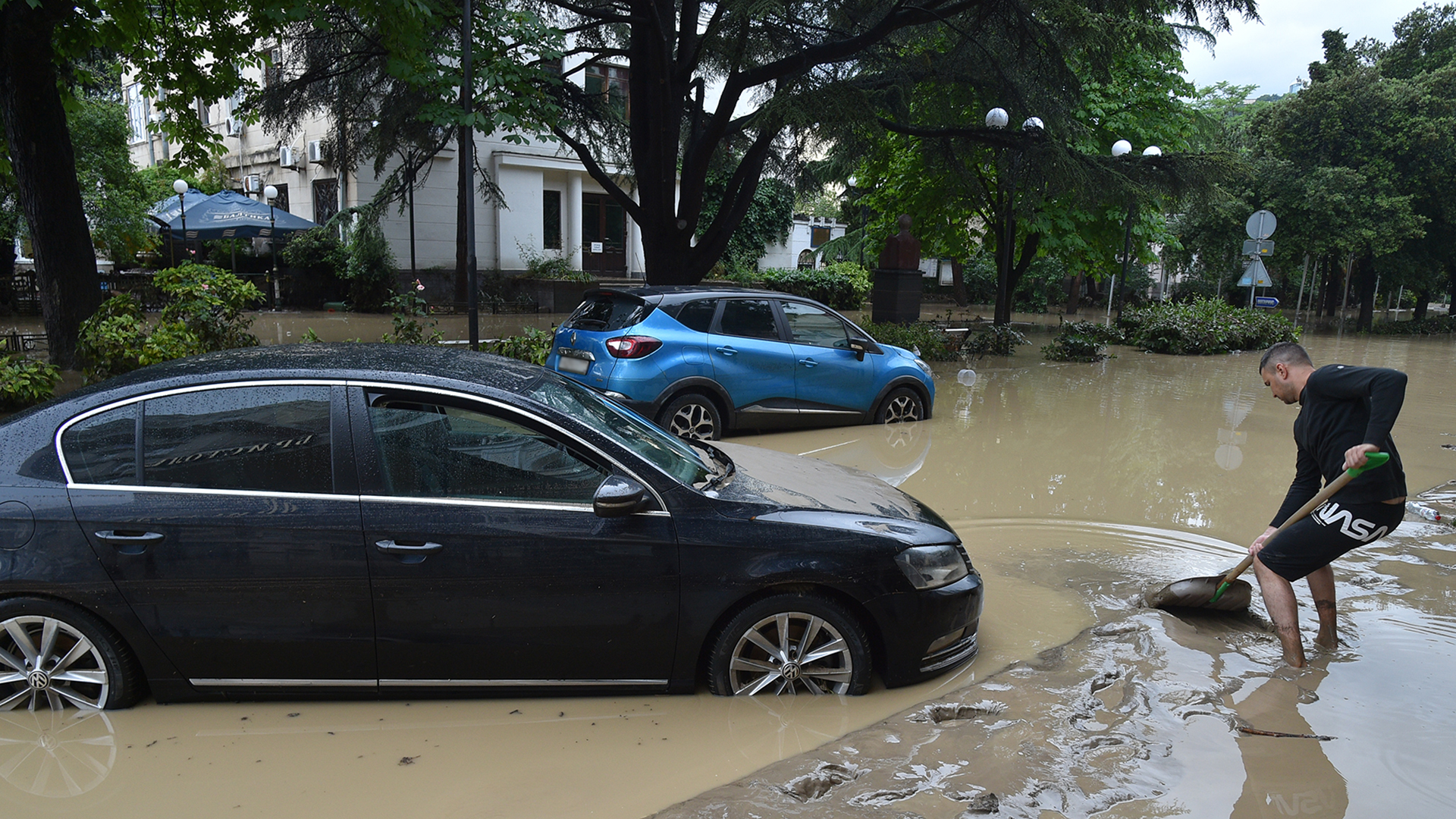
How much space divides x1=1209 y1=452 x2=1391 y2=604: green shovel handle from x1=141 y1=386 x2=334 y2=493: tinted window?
448 cm

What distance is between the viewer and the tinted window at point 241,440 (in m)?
3.46

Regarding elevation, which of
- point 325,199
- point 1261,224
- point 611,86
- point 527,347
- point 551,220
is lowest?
point 527,347

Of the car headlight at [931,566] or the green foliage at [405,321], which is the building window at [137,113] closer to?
the green foliage at [405,321]

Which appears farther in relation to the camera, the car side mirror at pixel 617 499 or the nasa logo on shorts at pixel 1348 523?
the nasa logo on shorts at pixel 1348 523

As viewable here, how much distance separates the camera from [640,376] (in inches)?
324

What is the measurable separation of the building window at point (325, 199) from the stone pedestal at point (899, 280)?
54.8 feet

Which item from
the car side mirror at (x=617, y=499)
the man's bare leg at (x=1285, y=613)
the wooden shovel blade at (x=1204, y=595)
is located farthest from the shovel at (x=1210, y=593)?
the car side mirror at (x=617, y=499)

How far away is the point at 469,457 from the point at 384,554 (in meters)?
0.49

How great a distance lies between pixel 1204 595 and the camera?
16.1 feet

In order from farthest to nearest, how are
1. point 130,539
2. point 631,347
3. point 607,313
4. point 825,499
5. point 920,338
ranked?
point 920,338 < point 607,313 < point 631,347 < point 825,499 < point 130,539

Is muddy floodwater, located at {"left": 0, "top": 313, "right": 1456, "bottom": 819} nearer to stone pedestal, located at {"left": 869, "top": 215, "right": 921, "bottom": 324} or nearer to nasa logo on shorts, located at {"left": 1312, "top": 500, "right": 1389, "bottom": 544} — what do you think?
nasa logo on shorts, located at {"left": 1312, "top": 500, "right": 1389, "bottom": 544}

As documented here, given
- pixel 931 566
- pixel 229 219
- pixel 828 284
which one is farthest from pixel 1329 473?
pixel 828 284

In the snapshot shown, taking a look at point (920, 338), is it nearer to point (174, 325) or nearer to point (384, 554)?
point (174, 325)

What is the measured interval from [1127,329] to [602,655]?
21.1 m
